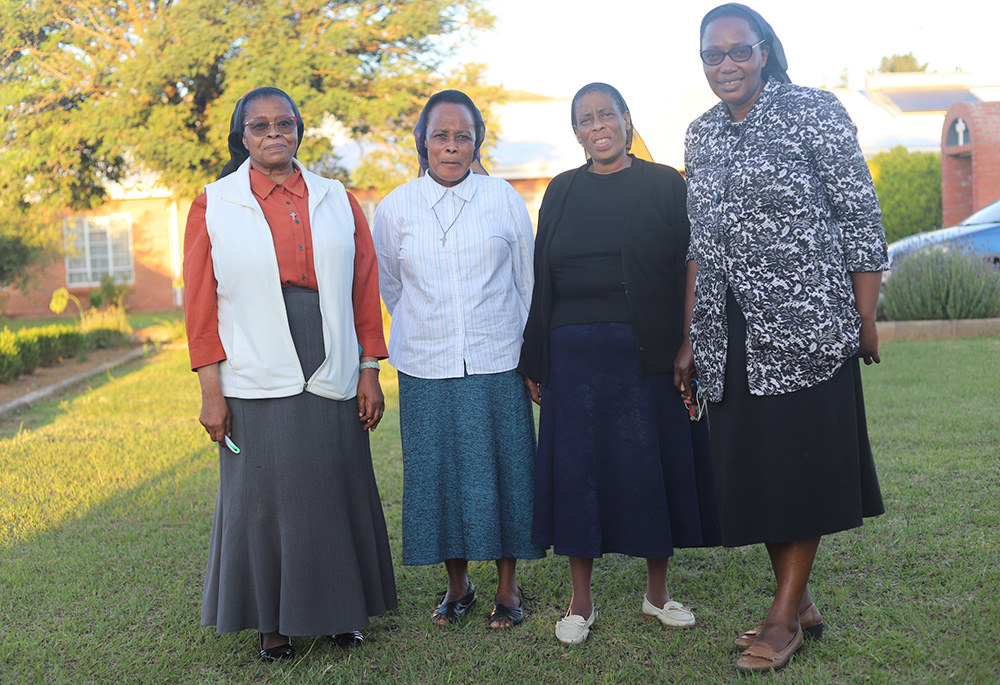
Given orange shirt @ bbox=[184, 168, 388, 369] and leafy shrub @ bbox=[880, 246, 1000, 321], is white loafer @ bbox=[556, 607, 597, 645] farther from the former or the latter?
leafy shrub @ bbox=[880, 246, 1000, 321]

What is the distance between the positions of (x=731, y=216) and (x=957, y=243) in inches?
386

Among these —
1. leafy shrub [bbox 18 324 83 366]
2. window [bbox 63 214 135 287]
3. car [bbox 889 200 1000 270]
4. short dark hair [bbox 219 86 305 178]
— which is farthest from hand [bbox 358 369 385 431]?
window [bbox 63 214 135 287]

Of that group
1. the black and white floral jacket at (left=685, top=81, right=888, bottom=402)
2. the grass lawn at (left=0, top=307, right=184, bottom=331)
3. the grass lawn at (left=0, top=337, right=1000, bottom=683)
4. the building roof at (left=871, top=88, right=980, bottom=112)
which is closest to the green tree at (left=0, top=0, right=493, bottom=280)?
the grass lawn at (left=0, top=307, right=184, bottom=331)

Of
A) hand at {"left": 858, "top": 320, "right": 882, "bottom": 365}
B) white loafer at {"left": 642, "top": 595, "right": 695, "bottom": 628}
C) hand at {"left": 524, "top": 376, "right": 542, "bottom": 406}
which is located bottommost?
white loafer at {"left": 642, "top": 595, "right": 695, "bottom": 628}

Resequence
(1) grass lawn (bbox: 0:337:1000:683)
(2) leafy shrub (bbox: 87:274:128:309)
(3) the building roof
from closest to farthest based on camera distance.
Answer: (1) grass lawn (bbox: 0:337:1000:683), (2) leafy shrub (bbox: 87:274:128:309), (3) the building roof

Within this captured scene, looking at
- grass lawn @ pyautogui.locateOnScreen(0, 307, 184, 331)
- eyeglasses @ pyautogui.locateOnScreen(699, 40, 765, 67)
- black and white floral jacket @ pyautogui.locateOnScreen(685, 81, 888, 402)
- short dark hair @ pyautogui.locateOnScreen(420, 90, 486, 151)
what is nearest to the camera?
black and white floral jacket @ pyautogui.locateOnScreen(685, 81, 888, 402)

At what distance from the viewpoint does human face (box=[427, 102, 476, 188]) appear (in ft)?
12.1

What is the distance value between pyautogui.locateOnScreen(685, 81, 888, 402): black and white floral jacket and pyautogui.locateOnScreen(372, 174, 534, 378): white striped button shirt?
3.15 feet

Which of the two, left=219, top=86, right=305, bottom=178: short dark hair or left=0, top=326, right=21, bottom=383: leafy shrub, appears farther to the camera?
left=0, top=326, right=21, bottom=383: leafy shrub

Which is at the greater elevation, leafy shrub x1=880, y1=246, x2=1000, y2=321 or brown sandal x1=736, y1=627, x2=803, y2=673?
leafy shrub x1=880, y1=246, x2=1000, y2=321

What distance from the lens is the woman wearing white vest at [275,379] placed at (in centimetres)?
333

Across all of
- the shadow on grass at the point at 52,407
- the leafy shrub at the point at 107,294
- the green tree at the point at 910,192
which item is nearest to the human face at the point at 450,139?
the shadow on grass at the point at 52,407

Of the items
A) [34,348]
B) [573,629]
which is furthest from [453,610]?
[34,348]

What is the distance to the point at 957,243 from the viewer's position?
11.5 meters
